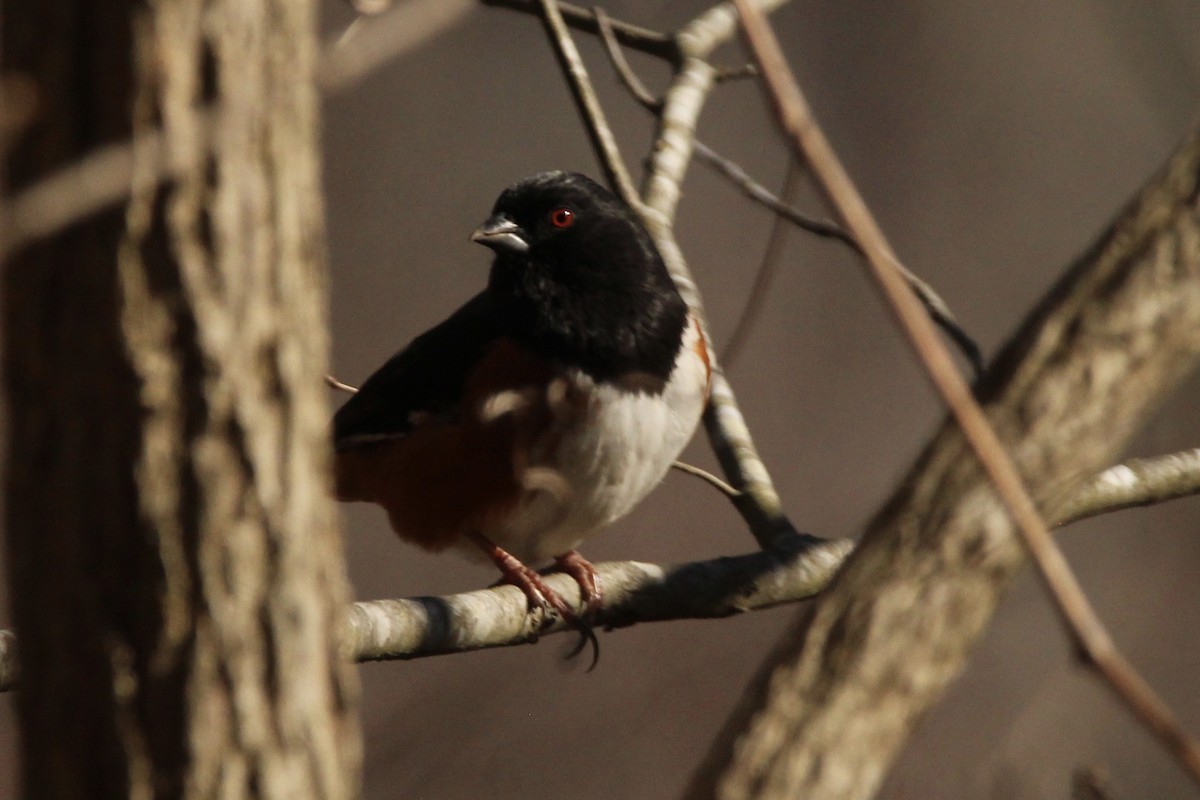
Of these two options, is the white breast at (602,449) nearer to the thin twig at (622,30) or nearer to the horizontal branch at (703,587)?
the horizontal branch at (703,587)

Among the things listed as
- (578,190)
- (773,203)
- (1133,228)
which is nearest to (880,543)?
(1133,228)

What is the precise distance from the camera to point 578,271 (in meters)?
3.10

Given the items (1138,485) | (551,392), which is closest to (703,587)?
(551,392)

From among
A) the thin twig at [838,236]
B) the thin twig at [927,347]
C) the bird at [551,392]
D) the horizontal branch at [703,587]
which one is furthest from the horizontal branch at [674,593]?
the thin twig at [927,347]

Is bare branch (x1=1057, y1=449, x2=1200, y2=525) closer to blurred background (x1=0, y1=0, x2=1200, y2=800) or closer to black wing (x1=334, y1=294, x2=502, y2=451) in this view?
blurred background (x1=0, y1=0, x2=1200, y2=800)

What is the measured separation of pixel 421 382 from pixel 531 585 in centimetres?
64

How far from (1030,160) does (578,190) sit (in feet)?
11.8

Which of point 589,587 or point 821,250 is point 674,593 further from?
point 821,250

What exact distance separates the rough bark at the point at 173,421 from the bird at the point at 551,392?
173cm

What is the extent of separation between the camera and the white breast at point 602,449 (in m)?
2.93

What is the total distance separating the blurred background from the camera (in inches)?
167

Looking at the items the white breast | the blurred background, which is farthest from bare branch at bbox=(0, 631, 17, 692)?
the blurred background

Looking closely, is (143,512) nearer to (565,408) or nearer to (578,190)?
(565,408)

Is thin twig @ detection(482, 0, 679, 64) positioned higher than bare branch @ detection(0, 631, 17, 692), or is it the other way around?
thin twig @ detection(482, 0, 679, 64)
